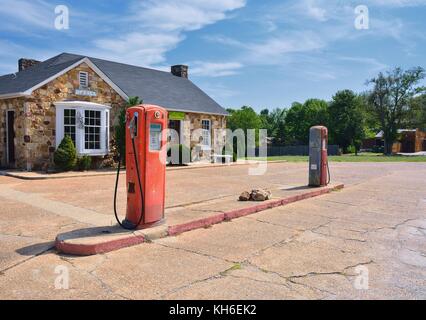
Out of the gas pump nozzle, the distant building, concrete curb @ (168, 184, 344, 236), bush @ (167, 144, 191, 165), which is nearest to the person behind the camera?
the gas pump nozzle

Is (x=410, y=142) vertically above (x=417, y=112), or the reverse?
(x=417, y=112)

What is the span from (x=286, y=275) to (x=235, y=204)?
3777mm

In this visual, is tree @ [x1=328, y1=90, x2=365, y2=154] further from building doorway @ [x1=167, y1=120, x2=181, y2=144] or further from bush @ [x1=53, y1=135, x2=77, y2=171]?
bush @ [x1=53, y1=135, x2=77, y2=171]

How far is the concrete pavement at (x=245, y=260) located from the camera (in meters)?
3.83

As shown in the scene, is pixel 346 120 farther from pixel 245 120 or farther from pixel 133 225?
pixel 133 225

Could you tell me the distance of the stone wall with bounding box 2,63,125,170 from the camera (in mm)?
14656

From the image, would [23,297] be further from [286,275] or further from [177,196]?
[177,196]

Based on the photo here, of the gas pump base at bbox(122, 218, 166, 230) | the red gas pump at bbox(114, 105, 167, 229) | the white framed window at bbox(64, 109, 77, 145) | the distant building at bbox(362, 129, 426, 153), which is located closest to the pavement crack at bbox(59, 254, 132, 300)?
the gas pump base at bbox(122, 218, 166, 230)

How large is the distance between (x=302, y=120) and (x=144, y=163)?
68030 millimetres

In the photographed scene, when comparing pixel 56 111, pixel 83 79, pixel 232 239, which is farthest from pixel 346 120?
pixel 232 239

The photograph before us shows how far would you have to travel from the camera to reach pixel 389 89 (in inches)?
2120

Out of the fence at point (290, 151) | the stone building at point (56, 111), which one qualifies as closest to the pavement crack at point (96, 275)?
the stone building at point (56, 111)

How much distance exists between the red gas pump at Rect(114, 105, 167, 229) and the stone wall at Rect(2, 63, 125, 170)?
1042 cm

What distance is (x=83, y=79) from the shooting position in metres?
16.2
